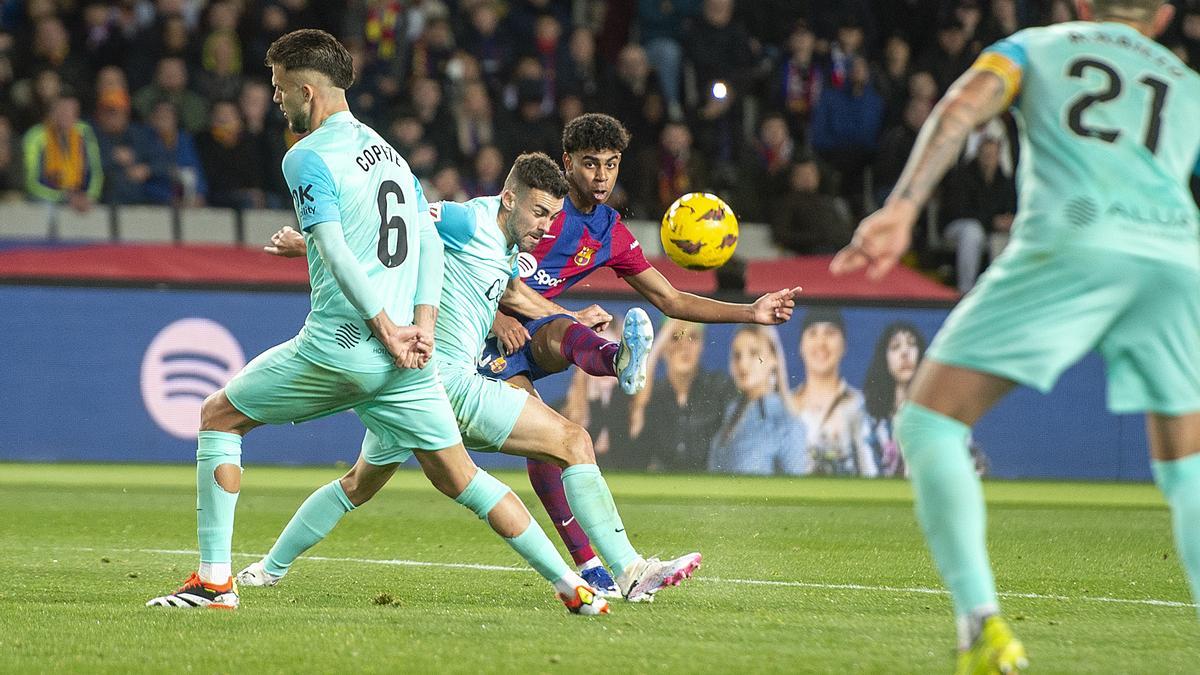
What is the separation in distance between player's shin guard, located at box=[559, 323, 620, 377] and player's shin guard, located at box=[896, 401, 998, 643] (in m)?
3.03

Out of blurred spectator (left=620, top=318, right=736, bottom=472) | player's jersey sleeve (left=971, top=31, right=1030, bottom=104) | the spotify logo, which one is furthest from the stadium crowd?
player's jersey sleeve (left=971, top=31, right=1030, bottom=104)

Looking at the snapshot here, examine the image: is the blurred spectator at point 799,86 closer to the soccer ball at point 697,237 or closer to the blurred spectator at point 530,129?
the blurred spectator at point 530,129

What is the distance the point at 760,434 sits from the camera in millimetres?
13766

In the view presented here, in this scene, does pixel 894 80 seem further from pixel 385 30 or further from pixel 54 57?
pixel 54 57

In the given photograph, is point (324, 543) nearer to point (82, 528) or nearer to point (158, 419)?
point (82, 528)

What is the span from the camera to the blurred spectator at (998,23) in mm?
18547

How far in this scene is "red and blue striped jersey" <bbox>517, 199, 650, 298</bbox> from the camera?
780 centimetres

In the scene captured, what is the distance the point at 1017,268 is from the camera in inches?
178

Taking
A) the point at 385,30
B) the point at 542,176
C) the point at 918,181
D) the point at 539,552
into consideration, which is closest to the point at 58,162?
the point at 385,30

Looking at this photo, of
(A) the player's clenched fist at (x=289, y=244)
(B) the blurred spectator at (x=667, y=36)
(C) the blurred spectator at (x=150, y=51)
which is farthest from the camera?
Answer: (B) the blurred spectator at (x=667, y=36)

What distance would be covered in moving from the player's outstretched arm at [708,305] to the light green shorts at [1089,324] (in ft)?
7.97

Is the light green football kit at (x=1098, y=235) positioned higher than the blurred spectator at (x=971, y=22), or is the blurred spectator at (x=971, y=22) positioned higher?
the light green football kit at (x=1098, y=235)

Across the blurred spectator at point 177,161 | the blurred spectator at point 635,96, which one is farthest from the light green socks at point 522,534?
the blurred spectator at point 635,96

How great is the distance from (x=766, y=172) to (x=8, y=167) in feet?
24.0
